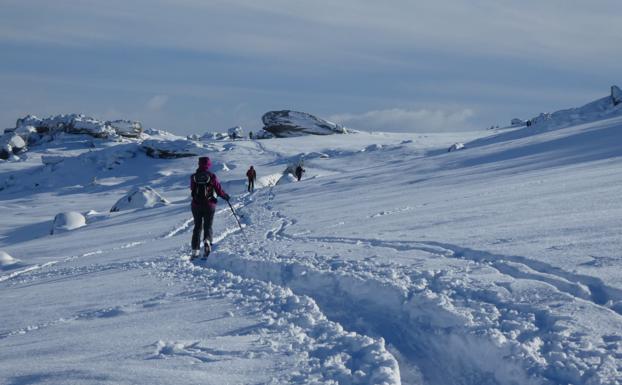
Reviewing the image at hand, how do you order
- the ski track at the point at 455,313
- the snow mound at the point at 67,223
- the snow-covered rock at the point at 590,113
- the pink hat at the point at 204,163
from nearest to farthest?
the ski track at the point at 455,313 → the pink hat at the point at 204,163 → the snow mound at the point at 67,223 → the snow-covered rock at the point at 590,113

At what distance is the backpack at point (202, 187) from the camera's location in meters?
10.4

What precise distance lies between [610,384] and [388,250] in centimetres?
497

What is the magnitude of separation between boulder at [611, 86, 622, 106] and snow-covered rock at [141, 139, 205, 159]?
33030 millimetres

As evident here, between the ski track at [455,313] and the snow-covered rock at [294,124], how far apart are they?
60.1 metres

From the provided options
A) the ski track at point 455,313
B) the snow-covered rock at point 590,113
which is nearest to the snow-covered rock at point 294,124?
the snow-covered rock at point 590,113

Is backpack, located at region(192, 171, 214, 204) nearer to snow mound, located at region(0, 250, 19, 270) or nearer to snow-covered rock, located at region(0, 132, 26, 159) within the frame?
snow mound, located at region(0, 250, 19, 270)

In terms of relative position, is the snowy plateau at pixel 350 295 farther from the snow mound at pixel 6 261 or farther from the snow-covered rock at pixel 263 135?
the snow-covered rock at pixel 263 135

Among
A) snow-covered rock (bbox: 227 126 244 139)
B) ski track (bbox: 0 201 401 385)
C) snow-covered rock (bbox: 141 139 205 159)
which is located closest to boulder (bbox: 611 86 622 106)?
snow-covered rock (bbox: 141 139 205 159)

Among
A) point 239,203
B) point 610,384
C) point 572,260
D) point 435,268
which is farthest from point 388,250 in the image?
point 239,203

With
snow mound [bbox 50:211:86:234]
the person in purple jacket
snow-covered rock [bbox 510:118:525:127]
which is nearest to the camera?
the person in purple jacket

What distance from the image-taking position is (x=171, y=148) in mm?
56344

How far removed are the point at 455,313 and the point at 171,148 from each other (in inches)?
2085

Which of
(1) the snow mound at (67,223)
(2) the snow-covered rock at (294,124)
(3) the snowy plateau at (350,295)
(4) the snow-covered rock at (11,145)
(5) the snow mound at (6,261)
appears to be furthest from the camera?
(2) the snow-covered rock at (294,124)

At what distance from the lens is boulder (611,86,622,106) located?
135 ft
